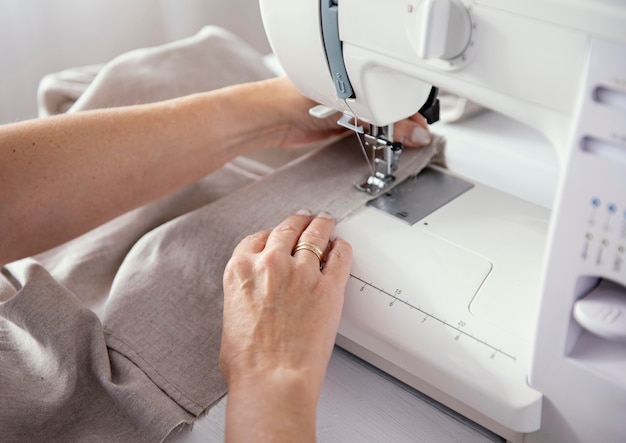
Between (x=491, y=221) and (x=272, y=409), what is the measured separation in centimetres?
41

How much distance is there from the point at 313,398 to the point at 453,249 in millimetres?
280

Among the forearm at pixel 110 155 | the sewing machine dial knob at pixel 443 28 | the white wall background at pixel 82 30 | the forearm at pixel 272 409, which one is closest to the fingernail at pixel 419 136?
the forearm at pixel 110 155

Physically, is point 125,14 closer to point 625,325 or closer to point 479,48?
point 479,48

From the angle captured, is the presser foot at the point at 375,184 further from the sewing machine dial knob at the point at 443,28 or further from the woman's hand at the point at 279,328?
the sewing machine dial knob at the point at 443,28

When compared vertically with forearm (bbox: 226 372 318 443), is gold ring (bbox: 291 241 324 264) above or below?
above

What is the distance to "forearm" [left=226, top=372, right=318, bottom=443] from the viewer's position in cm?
62

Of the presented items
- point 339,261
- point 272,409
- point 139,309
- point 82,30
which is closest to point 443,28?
point 339,261

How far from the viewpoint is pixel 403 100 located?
0.86 metres

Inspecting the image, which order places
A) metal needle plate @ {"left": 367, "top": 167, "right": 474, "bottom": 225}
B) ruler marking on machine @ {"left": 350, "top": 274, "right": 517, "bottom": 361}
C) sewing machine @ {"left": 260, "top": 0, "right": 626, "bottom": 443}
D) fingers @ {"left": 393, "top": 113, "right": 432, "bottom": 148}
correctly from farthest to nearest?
fingers @ {"left": 393, "top": 113, "right": 432, "bottom": 148}, metal needle plate @ {"left": 367, "top": 167, "right": 474, "bottom": 225}, ruler marking on machine @ {"left": 350, "top": 274, "right": 517, "bottom": 361}, sewing machine @ {"left": 260, "top": 0, "right": 626, "bottom": 443}

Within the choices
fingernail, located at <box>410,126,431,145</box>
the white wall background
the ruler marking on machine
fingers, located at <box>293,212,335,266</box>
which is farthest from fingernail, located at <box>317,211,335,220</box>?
the white wall background

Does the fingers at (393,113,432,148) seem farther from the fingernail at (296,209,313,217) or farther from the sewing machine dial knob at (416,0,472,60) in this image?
the sewing machine dial knob at (416,0,472,60)

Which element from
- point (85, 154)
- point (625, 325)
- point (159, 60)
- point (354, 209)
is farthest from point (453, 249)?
point (159, 60)

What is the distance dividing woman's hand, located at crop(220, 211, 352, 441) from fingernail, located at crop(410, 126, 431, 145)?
0.25 m

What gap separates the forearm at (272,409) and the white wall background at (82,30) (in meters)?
1.56
